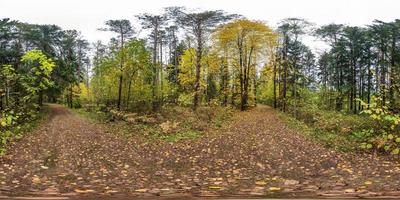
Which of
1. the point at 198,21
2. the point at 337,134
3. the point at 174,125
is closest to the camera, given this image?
the point at 337,134

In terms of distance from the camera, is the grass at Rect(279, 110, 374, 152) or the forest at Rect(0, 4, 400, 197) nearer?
the grass at Rect(279, 110, 374, 152)

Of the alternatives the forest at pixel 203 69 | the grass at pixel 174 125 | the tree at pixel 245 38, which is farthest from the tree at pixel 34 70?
the tree at pixel 245 38

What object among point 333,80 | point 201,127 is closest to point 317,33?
point 333,80

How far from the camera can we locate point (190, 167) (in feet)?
38.7

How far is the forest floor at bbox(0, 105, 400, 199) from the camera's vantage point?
25.3ft

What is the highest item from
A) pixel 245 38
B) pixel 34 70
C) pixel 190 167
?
pixel 245 38

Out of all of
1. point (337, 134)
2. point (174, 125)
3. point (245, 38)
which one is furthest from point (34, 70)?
point (245, 38)

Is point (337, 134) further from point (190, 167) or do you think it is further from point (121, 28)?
point (121, 28)

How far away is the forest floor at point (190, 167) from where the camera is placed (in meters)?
7.71

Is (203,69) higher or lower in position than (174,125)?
higher

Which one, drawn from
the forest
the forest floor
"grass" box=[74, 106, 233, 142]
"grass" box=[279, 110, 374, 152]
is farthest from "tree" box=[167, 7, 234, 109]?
the forest floor

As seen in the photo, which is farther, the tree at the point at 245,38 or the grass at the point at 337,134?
the tree at the point at 245,38

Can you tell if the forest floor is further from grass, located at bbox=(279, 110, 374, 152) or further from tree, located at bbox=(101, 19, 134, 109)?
tree, located at bbox=(101, 19, 134, 109)

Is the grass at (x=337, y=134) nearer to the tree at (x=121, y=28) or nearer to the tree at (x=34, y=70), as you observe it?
the tree at (x=34, y=70)
